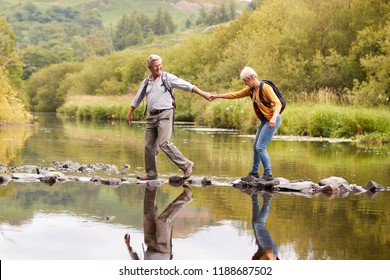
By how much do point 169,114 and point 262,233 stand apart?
6105mm

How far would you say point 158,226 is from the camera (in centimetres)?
1034

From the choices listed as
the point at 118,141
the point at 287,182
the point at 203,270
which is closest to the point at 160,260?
the point at 203,270

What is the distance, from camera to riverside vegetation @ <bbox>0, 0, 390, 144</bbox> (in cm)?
3597

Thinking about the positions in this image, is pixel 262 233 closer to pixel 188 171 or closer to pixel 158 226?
pixel 158 226

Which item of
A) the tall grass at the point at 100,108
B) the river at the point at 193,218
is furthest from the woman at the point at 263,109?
the tall grass at the point at 100,108

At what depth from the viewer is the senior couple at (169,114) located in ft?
48.5

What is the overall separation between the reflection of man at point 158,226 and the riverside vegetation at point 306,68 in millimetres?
20348

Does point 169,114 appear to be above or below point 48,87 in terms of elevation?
above

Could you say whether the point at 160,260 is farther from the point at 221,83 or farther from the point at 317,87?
the point at 221,83

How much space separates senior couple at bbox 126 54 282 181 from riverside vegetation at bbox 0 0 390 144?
17883 millimetres

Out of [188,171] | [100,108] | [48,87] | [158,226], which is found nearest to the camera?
[158,226]

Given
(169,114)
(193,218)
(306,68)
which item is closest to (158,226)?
(193,218)

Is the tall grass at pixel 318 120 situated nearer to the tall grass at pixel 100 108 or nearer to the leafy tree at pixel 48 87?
the tall grass at pixel 100 108

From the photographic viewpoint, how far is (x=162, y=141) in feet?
50.8
